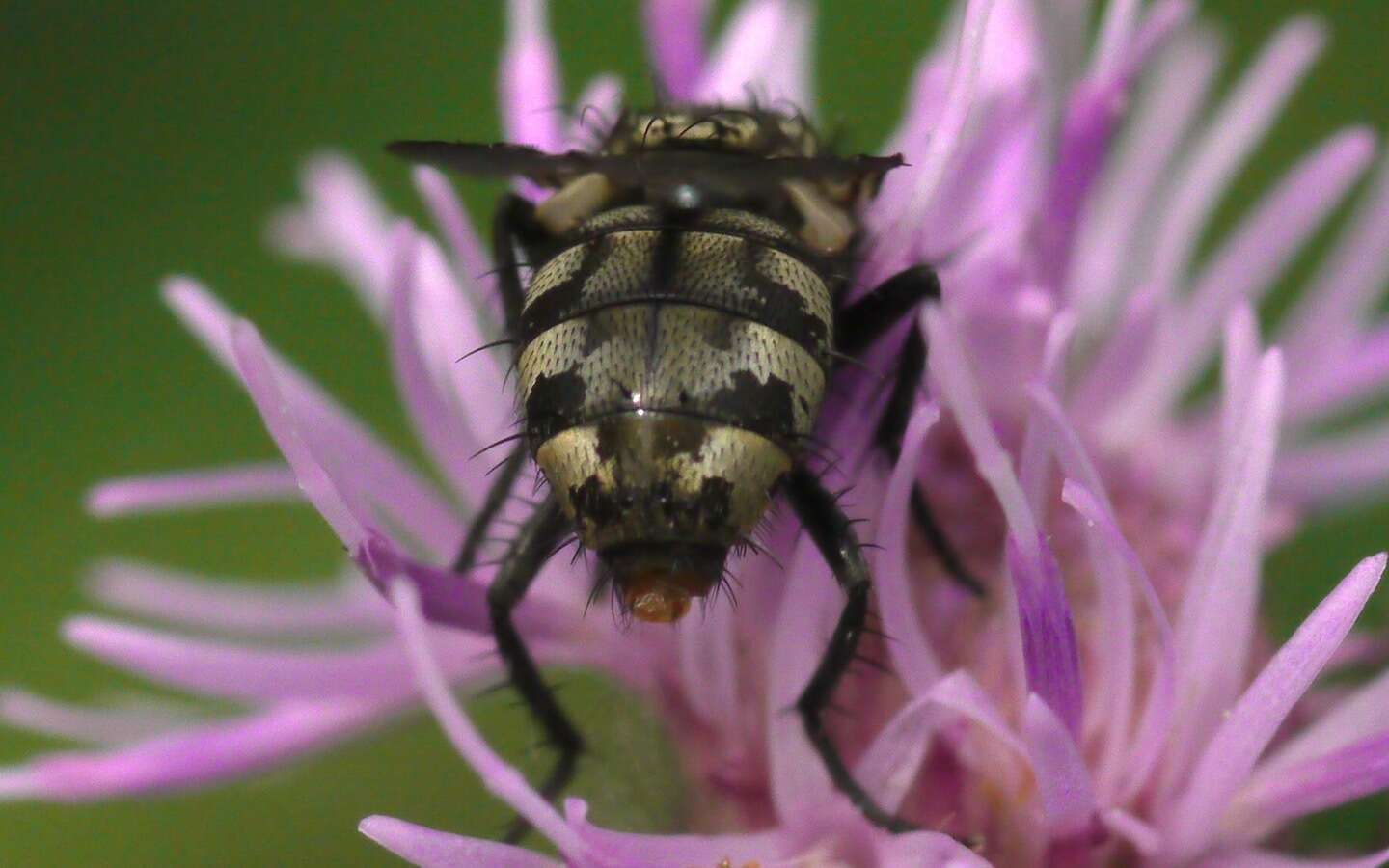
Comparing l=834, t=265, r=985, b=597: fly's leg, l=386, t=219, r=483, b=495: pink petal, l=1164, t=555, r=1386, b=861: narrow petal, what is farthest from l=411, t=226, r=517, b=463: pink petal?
l=1164, t=555, r=1386, b=861: narrow petal

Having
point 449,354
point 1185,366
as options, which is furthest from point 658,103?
point 1185,366

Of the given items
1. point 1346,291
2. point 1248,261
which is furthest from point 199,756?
point 1346,291

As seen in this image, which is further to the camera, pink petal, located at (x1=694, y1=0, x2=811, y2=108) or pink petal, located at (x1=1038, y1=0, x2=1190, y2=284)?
pink petal, located at (x1=694, y1=0, x2=811, y2=108)

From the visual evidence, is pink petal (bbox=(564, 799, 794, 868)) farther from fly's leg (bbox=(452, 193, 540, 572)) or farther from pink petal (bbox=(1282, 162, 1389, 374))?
pink petal (bbox=(1282, 162, 1389, 374))

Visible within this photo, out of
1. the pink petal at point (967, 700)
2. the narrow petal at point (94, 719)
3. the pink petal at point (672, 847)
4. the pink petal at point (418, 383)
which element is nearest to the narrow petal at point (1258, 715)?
the pink petal at point (967, 700)

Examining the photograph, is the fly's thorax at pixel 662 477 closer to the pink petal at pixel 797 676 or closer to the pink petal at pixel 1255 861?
the pink petal at pixel 797 676

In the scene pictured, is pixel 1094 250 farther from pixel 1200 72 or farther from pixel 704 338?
pixel 704 338
